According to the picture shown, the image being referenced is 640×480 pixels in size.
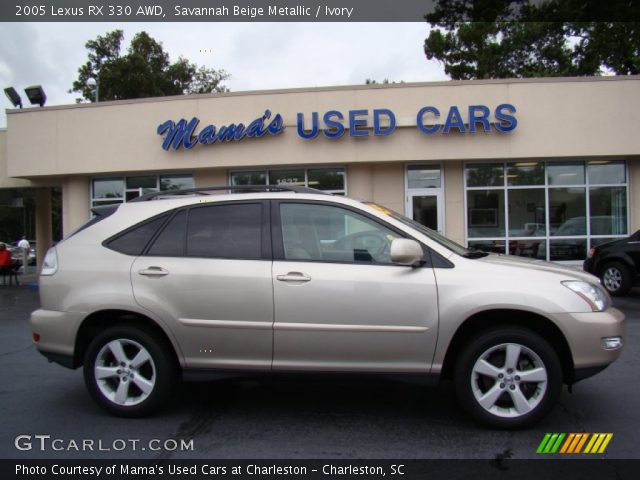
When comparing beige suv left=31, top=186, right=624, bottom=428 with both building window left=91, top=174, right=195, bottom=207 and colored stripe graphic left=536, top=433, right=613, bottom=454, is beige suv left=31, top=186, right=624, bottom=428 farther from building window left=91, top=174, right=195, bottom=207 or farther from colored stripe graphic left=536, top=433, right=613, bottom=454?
building window left=91, top=174, right=195, bottom=207

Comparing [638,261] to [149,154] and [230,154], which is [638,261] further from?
[149,154]

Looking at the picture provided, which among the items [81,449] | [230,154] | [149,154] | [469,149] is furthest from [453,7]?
[81,449]

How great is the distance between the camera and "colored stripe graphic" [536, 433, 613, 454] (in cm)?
352

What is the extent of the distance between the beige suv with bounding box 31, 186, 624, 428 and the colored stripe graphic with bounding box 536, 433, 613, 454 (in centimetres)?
23

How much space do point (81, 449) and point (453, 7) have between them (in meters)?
22.1

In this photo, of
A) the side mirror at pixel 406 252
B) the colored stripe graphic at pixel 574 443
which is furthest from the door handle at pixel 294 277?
the colored stripe graphic at pixel 574 443

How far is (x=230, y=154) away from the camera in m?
14.7

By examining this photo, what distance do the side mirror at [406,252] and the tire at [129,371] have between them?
1928 millimetres

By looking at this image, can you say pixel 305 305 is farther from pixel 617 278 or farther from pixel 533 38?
pixel 533 38

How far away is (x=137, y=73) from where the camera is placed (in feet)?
116

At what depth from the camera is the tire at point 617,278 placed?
10.5m

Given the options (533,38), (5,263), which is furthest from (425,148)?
(533,38)

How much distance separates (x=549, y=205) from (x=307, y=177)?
6.75 metres

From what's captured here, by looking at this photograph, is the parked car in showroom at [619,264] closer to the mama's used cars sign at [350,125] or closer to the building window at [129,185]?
the mama's used cars sign at [350,125]
